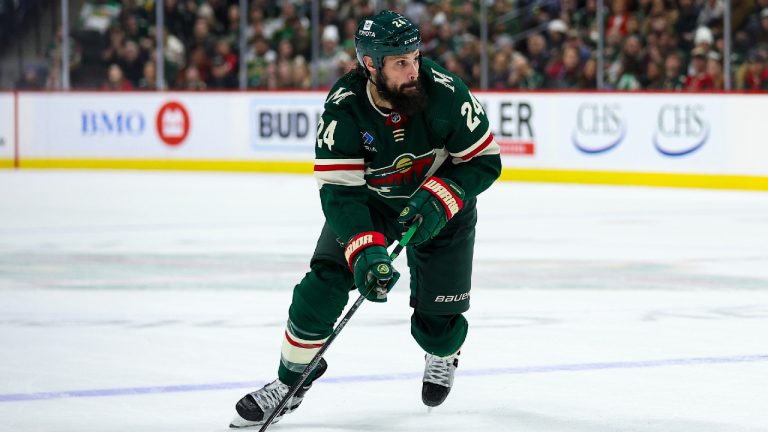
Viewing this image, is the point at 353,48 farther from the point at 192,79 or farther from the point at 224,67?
the point at 192,79

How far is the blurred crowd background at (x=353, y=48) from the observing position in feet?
39.9

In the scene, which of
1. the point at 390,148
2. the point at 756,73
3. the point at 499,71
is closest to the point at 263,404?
the point at 390,148

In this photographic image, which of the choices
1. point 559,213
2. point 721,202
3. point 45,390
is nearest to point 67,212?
point 559,213

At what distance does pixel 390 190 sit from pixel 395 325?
165cm

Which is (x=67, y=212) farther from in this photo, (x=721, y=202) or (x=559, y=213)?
(x=721, y=202)

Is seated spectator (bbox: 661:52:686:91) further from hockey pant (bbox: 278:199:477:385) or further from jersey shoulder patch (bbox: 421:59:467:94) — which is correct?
jersey shoulder patch (bbox: 421:59:467:94)

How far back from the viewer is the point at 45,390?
4.12 m

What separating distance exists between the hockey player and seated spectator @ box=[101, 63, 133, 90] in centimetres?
1177

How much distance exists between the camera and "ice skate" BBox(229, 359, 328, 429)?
370cm

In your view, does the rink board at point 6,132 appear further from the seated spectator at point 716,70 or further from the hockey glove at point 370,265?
the hockey glove at point 370,265

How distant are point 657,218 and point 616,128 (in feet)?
9.91

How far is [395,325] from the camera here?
537 cm

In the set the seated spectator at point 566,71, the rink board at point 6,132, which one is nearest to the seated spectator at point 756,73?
the seated spectator at point 566,71

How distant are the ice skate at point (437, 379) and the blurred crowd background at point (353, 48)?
8.25m
